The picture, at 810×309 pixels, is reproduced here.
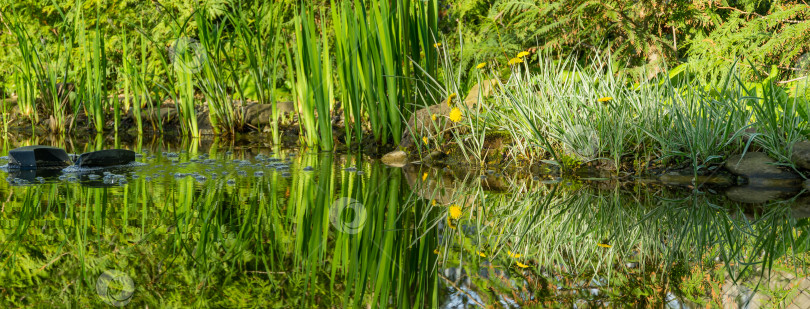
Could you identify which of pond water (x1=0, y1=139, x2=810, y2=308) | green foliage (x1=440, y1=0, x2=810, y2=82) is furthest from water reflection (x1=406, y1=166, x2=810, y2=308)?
green foliage (x1=440, y1=0, x2=810, y2=82)

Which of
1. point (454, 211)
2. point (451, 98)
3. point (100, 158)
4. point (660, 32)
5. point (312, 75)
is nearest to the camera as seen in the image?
point (454, 211)

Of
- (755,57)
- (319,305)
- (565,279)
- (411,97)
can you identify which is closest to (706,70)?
(755,57)

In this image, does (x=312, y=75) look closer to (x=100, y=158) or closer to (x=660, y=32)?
(x=100, y=158)

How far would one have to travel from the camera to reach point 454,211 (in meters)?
2.30

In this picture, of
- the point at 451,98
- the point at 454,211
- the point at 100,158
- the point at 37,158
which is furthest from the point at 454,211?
the point at 37,158

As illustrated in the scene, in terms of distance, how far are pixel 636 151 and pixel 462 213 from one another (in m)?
1.62

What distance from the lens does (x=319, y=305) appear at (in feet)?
4.08

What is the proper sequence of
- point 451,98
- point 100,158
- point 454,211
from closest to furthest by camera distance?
point 454,211 → point 100,158 → point 451,98

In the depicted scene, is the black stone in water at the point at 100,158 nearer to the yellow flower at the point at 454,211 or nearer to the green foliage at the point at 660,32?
the yellow flower at the point at 454,211

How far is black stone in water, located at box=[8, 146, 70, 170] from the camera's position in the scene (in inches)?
137

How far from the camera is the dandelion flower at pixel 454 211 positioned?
2205 mm

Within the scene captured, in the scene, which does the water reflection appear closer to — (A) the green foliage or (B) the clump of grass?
→ (B) the clump of grass

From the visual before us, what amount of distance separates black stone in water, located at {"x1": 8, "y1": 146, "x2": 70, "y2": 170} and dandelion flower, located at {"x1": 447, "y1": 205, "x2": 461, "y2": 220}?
2248 millimetres

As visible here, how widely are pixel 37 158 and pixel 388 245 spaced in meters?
2.58
